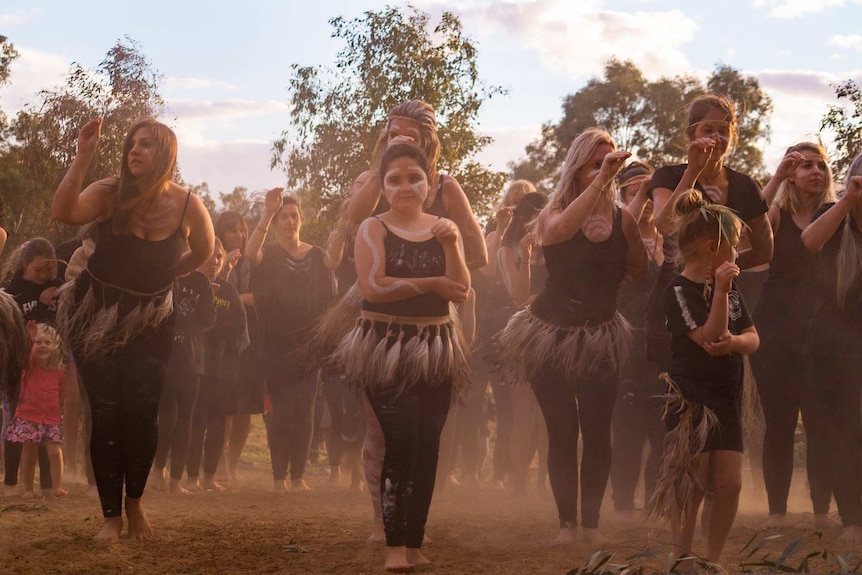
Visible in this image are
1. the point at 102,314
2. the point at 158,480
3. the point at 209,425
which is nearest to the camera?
the point at 102,314

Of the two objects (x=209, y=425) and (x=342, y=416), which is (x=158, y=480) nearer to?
(x=209, y=425)

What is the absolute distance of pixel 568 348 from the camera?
6301 millimetres

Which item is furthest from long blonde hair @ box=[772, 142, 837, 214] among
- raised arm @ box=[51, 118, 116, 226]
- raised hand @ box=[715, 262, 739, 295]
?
raised arm @ box=[51, 118, 116, 226]

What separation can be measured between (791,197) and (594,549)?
255 cm

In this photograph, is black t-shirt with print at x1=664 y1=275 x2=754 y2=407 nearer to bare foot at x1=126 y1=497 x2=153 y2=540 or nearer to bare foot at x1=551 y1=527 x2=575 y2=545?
bare foot at x1=551 y1=527 x2=575 y2=545

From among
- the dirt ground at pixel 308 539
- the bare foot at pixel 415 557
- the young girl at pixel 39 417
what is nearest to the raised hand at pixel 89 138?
the dirt ground at pixel 308 539

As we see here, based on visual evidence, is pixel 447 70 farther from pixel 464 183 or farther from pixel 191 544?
pixel 191 544

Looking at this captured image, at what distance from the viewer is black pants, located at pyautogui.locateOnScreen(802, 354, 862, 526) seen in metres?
6.48

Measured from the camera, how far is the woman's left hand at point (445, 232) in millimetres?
5555

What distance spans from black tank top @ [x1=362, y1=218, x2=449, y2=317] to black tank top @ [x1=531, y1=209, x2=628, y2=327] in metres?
0.97

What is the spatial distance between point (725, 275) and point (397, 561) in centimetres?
202

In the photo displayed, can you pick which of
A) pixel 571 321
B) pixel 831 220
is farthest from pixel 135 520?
pixel 831 220

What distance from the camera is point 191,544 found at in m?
5.98

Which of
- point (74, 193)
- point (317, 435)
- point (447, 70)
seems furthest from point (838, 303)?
point (447, 70)
